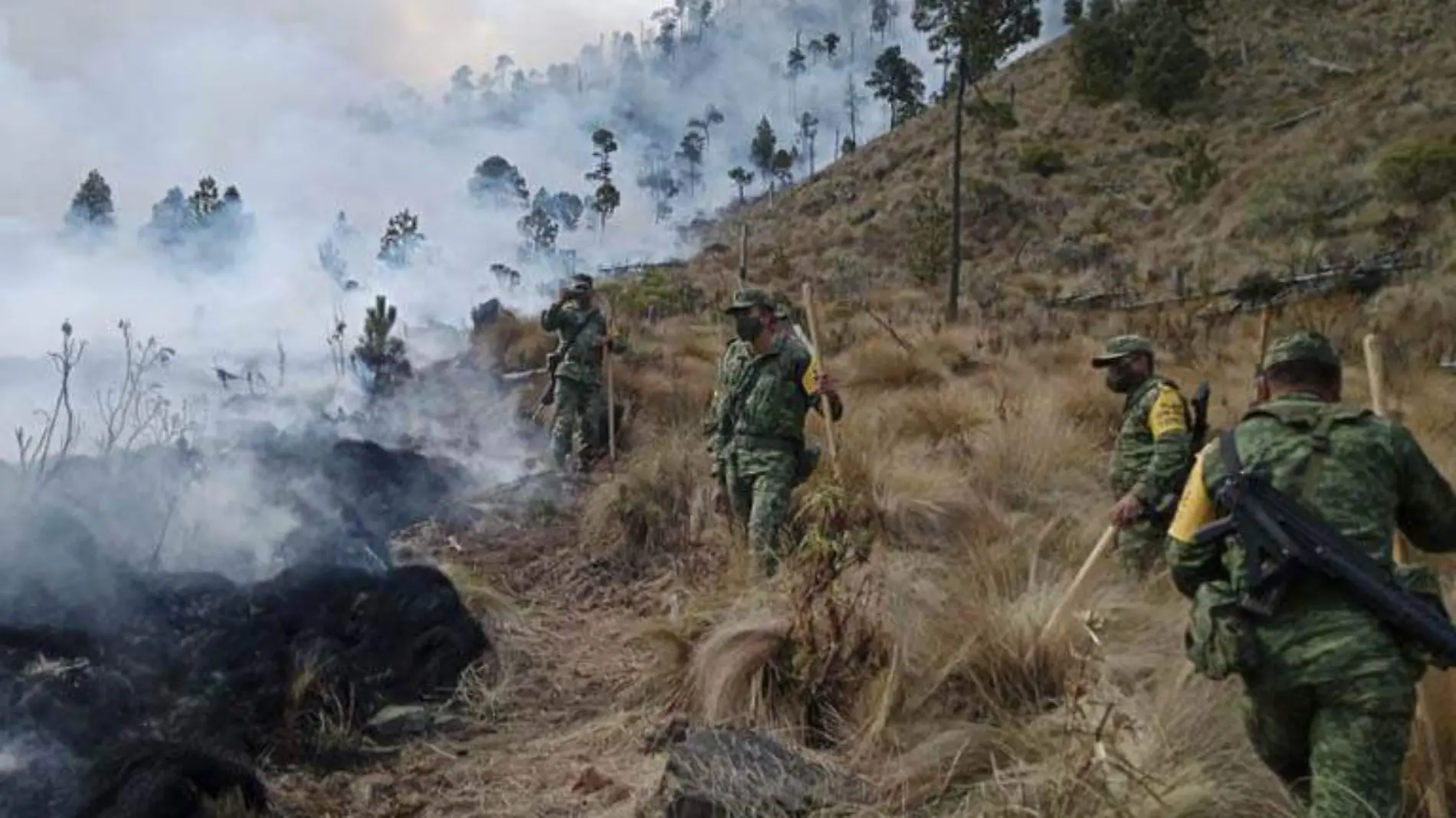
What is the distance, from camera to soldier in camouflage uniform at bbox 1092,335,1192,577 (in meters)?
4.83

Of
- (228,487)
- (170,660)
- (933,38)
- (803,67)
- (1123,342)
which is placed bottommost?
(170,660)

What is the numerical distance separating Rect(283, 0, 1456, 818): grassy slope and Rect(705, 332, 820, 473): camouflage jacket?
50 cm

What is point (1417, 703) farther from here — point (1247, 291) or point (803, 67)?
point (803, 67)

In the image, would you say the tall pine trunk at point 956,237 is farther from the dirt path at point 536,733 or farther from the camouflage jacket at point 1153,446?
the camouflage jacket at point 1153,446

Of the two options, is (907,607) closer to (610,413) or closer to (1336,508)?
(1336,508)

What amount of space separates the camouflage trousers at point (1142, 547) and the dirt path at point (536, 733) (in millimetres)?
2189

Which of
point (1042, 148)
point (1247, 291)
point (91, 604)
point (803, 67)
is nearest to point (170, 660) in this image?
point (91, 604)

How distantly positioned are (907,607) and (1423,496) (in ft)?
5.98

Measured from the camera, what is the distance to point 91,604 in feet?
14.6

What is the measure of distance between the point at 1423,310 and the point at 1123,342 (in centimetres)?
773

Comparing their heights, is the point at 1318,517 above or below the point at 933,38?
below

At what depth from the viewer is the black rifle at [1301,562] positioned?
2.52m

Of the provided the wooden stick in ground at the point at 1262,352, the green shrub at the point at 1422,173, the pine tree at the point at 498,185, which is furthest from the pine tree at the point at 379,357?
the pine tree at the point at 498,185

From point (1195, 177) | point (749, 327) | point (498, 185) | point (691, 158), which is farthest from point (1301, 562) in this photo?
point (691, 158)
